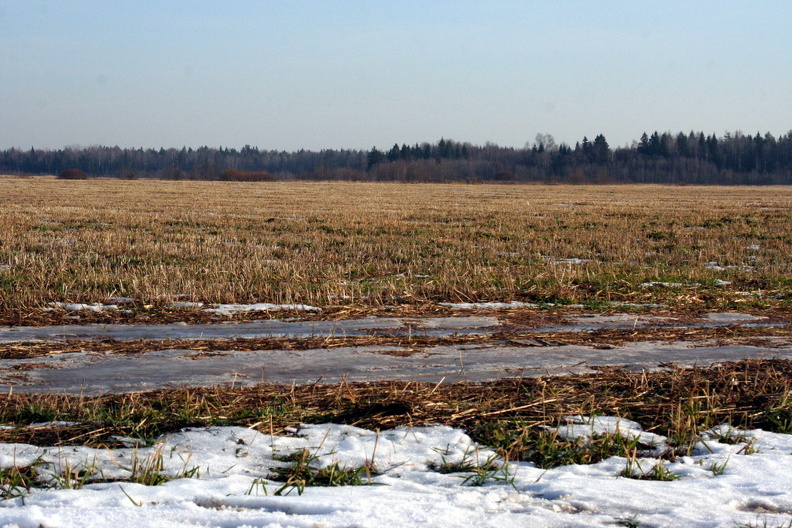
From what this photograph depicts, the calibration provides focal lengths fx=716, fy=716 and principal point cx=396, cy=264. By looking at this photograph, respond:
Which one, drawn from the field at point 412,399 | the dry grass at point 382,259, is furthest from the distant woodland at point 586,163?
→ the field at point 412,399

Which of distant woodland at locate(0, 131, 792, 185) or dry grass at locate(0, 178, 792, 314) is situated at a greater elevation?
distant woodland at locate(0, 131, 792, 185)

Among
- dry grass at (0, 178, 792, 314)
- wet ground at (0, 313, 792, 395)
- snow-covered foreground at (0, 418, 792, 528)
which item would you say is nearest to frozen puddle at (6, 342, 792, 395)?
wet ground at (0, 313, 792, 395)

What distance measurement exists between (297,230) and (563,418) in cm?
1820

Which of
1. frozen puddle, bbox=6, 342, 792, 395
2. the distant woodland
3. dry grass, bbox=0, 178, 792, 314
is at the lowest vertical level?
frozen puddle, bbox=6, 342, 792, 395

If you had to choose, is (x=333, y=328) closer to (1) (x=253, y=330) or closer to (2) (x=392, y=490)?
(1) (x=253, y=330)

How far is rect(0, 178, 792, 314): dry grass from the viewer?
10602 mm

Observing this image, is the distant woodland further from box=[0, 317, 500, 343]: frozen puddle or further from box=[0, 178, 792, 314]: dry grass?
box=[0, 317, 500, 343]: frozen puddle

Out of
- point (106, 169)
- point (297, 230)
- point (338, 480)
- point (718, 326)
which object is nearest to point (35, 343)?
point (338, 480)

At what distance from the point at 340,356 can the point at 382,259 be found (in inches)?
329

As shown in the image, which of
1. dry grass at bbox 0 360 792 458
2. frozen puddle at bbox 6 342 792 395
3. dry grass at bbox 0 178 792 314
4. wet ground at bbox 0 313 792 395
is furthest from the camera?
dry grass at bbox 0 178 792 314

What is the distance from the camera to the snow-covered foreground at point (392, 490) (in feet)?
11.2

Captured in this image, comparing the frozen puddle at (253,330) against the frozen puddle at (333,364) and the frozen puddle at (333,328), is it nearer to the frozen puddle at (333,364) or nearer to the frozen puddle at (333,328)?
the frozen puddle at (333,328)

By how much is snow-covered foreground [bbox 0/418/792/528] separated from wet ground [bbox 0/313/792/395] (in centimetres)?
154

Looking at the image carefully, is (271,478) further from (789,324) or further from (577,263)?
(577,263)
